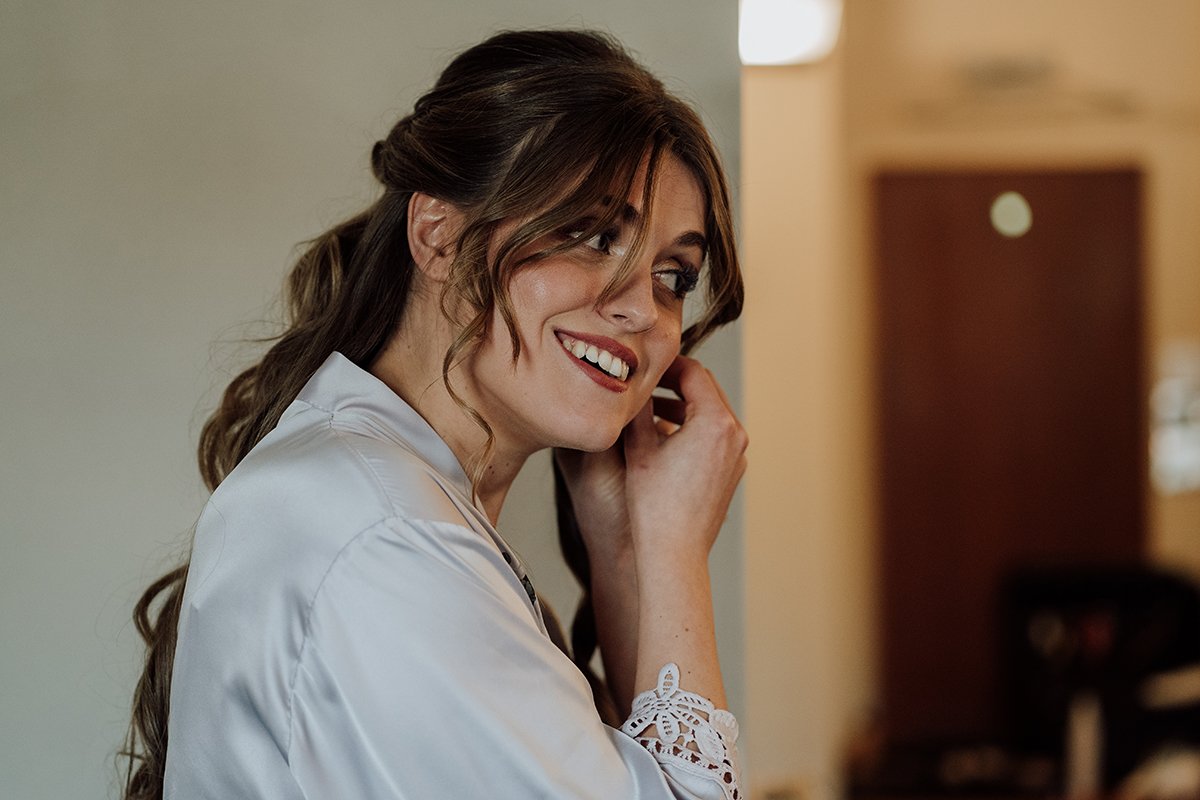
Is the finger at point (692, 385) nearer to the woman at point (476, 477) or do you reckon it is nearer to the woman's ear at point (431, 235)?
the woman at point (476, 477)

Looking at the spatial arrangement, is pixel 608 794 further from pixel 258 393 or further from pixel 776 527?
pixel 776 527

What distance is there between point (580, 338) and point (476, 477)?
0.48ft

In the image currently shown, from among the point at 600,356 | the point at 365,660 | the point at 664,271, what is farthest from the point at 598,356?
the point at 365,660

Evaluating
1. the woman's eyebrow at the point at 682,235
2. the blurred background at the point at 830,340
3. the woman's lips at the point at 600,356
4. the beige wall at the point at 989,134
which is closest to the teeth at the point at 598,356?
the woman's lips at the point at 600,356

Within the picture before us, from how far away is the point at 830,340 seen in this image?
3.65 meters

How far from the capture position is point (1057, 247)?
488 centimetres

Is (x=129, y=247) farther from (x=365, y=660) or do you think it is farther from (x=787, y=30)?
(x=787, y=30)

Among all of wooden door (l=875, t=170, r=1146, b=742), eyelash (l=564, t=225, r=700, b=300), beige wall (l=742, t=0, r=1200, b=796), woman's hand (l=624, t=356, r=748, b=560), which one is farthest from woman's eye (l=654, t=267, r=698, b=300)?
wooden door (l=875, t=170, r=1146, b=742)

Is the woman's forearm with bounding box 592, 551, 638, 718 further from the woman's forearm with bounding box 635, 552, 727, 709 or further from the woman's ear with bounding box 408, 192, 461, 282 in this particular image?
the woman's ear with bounding box 408, 192, 461, 282

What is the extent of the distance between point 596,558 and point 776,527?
1.25 metres

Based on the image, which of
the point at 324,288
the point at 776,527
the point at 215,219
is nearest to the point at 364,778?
Answer: the point at 324,288

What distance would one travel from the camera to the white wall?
1.13 meters

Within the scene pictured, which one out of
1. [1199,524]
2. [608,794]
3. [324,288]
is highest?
[324,288]

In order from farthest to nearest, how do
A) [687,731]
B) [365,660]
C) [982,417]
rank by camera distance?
[982,417]
[687,731]
[365,660]
